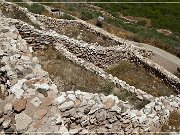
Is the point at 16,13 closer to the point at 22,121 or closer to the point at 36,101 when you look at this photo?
the point at 36,101

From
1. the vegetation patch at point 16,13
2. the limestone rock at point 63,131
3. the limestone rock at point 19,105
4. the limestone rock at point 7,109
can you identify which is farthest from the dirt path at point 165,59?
the limestone rock at point 7,109

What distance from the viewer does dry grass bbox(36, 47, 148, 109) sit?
11852mm

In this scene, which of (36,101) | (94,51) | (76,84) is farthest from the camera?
(94,51)

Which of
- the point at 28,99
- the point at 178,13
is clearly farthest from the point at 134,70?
the point at 178,13

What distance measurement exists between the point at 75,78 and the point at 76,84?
69 cm

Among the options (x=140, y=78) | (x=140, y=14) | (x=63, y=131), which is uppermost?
(x=63, y=131)

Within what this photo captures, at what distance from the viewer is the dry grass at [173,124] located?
1034cm

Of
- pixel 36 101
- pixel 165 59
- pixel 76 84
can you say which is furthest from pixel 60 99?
pixel 165 59

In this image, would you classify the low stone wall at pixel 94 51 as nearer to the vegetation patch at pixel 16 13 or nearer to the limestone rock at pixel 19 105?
the vegetation patch at pixel 16 13

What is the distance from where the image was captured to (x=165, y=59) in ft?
69.6

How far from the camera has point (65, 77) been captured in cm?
1285

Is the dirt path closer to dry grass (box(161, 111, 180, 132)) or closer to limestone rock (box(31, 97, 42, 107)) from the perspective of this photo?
dry grass (box(161, 111, 180, 132))

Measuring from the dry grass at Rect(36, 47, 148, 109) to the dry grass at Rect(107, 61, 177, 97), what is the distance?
111 inches

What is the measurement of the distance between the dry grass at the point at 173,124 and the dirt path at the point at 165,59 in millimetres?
9563
